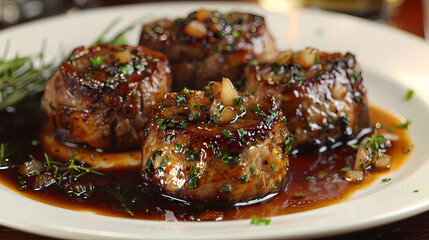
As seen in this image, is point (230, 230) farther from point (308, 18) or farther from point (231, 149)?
point (308, 18)

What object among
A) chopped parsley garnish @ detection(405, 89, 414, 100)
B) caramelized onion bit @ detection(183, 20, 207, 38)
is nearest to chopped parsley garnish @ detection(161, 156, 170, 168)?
caramelized onion bit @ detection(183, 20, 207, 38)

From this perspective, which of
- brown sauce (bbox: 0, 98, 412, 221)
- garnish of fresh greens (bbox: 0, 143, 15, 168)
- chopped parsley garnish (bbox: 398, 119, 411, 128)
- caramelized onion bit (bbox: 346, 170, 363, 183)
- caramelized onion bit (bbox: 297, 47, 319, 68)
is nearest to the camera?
brown sauce (bbox: 0, 98, 412, 221)

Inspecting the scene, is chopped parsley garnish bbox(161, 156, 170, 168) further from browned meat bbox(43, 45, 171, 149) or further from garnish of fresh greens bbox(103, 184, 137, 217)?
browned meat bbox(43, 45, 171, 149)

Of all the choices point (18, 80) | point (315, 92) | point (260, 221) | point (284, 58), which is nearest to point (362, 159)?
point (315, 92)

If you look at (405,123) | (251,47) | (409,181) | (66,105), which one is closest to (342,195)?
Answer: (409,181)

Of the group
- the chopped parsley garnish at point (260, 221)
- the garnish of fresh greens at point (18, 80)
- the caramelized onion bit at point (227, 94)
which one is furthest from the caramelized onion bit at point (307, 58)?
the garnish of fresh greens at point (18, 80)

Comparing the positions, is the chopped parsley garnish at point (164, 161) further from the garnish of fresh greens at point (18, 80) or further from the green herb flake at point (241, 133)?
→ the garnish of fresh greens at point (18, 80)

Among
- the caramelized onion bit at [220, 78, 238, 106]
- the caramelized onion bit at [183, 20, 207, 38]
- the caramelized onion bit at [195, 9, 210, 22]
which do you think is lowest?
the caramelized onion bit at [183, 20, 207, 38]

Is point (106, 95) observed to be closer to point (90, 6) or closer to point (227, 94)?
point (227, 94)
